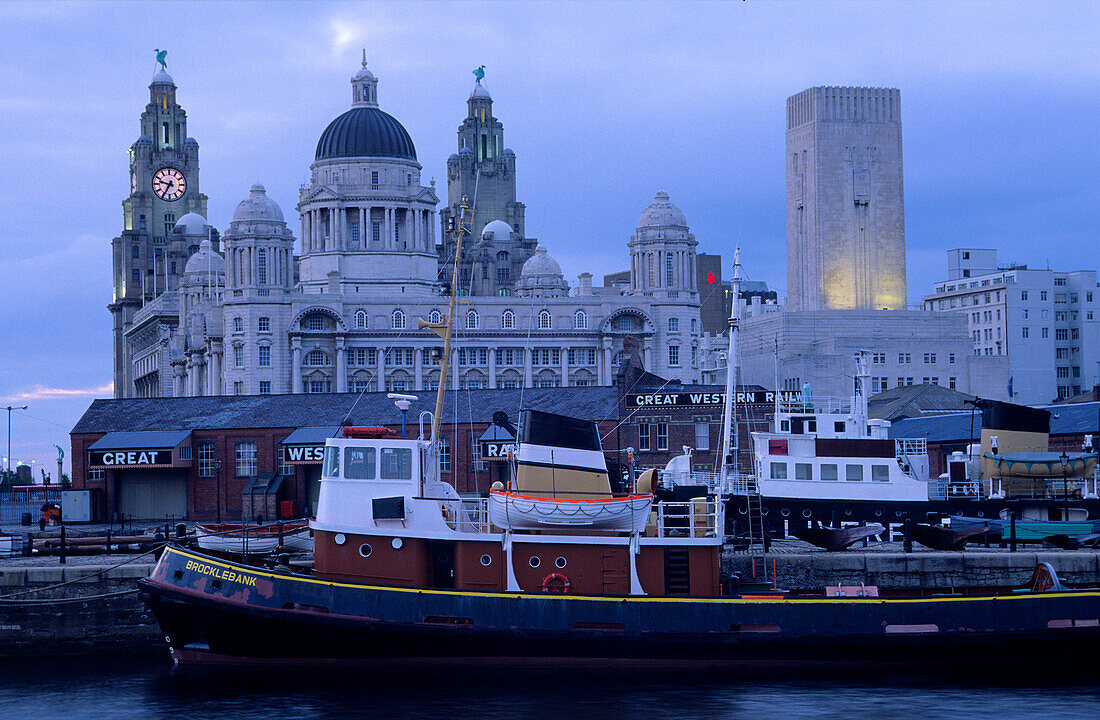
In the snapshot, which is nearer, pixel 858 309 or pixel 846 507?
pixel 846 507

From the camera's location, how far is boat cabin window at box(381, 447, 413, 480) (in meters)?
35.6

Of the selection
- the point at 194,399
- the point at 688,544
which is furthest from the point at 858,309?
the point at 688,544

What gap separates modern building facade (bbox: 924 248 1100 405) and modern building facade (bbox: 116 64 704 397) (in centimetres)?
3721

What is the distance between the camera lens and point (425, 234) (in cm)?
15125

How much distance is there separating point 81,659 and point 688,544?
51.9 ft

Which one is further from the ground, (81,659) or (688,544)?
(688,544)

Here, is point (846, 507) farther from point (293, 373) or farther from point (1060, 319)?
point (1060, 319)

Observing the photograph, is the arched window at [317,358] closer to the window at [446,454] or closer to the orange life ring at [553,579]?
the window at [446,454]

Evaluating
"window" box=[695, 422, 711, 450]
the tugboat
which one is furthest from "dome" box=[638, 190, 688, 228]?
the tugboat

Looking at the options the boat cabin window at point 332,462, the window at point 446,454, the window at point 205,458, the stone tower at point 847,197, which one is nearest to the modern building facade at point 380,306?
the stone tower at point 847,197

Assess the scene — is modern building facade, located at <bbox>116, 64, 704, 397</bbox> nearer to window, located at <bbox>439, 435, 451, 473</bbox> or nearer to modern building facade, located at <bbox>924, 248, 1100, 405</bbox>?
modern building facade, located at <bbox>924, 248, 1100, 405</bbox>

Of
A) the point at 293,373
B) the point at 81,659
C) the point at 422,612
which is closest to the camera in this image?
the point at 422,612

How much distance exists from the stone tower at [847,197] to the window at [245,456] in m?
85.3

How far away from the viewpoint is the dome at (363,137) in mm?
147250
